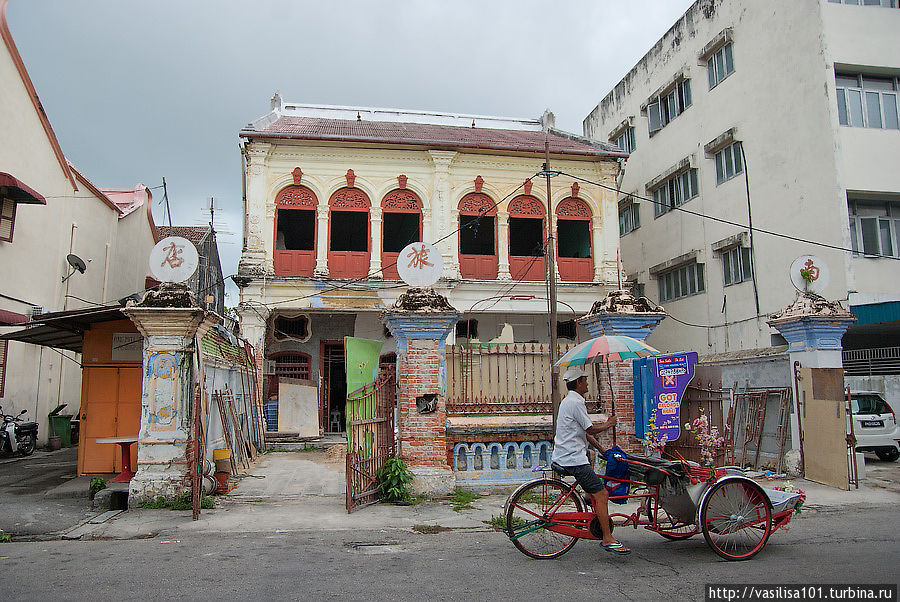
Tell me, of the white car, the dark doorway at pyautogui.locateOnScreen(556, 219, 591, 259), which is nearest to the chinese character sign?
the white car

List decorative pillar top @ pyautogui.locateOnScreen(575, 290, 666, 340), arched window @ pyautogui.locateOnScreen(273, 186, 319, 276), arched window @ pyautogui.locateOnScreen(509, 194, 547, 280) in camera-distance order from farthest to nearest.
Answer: arched window @ pyautogui.locateOnScreen(509, 194, 547, 280) < arched window @ pyautogui.locateOnScreen(273, 186, 319, 276) < decorative pillar top @ pyautogui.locateOnScreen(575, 290, 666, 340)

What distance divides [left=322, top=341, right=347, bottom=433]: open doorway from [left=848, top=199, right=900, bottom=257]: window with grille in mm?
13787

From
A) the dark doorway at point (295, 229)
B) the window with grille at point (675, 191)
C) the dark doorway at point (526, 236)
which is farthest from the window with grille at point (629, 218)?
the dark doorway at point (295, 229)

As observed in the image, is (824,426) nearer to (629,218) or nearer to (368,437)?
(368,437)

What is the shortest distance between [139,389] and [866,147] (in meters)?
16.6

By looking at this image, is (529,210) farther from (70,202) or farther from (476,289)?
(70,202)

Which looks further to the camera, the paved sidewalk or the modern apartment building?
the modern apartment building

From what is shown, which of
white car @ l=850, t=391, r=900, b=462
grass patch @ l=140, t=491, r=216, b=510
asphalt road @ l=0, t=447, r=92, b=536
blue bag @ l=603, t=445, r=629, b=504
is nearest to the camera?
blue bag @ l=603, t=445, r=629, b=504

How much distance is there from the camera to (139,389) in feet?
33.7

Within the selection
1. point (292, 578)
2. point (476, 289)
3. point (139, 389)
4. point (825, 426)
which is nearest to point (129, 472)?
point (139, 389)

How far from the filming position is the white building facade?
1709 centimetres

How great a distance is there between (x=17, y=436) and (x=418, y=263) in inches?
421

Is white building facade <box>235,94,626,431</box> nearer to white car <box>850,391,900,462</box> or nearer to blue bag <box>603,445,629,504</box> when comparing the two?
white car <box>850,391,900,462</box>

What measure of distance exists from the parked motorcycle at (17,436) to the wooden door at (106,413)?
14.2ft
